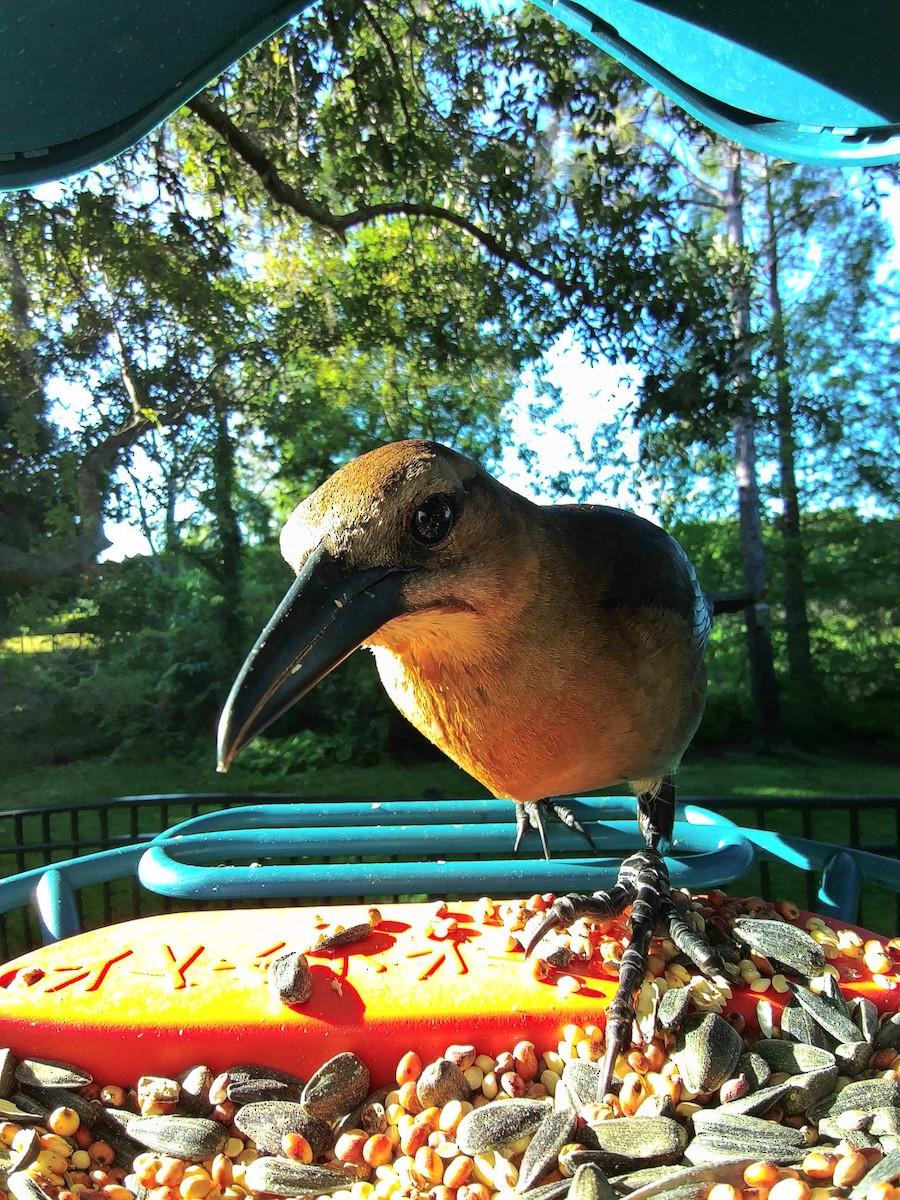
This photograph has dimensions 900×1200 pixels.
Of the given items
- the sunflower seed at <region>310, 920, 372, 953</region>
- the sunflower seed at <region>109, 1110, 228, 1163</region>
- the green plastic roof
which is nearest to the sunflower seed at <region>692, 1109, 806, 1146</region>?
the sunflower seed at <region>310, 920, 372, 953</region>

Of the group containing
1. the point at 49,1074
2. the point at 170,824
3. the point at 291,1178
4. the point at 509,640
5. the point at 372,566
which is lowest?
the point at 170,824

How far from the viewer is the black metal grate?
323 centimetres

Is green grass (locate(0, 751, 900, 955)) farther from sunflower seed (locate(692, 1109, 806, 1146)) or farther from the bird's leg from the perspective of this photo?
sunflower seed (locate(692, 1109, 806, 1146))

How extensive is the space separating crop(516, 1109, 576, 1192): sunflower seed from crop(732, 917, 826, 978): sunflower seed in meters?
0.47

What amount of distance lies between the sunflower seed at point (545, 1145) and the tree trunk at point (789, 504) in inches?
261

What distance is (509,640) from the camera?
1.44 metres

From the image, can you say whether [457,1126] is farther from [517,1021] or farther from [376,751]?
[376,751]

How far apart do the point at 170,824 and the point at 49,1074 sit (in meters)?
4.90

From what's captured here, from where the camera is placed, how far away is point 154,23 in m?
1.24

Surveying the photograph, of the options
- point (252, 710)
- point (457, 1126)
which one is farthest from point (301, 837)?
point (252, 710)

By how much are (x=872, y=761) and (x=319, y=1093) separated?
284 inches

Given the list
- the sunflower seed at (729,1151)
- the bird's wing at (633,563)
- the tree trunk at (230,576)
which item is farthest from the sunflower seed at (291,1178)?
the tree trunk at (230,576)

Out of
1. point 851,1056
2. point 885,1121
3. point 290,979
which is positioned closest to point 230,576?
point 290,979

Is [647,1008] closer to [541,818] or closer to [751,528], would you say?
[541,818]
